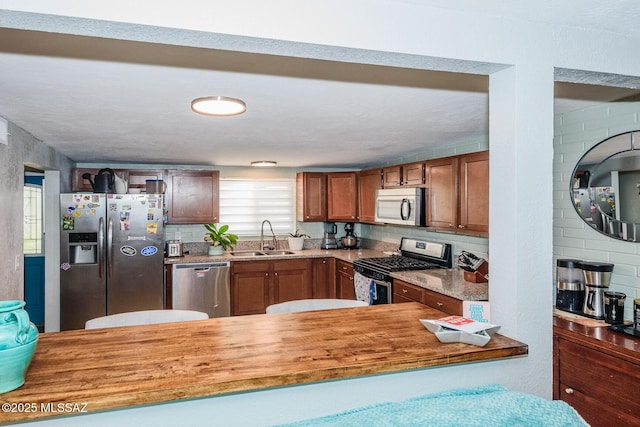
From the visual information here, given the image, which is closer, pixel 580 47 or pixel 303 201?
pixel 580 47

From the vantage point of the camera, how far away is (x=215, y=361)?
4.58ft

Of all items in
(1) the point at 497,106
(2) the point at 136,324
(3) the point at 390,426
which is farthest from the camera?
(2) the point at 136,324

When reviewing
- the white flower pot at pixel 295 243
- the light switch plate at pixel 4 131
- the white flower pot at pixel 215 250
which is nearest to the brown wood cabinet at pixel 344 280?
the white flower pot at pixel 295 243

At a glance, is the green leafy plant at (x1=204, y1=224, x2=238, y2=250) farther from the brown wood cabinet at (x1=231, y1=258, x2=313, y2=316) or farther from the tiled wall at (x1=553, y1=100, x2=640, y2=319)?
the tiled wall at (x1=553, y1=100, x2=640, y2=319)

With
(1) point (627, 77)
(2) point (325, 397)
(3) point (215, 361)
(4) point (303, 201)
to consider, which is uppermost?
(1) point (627, 77)

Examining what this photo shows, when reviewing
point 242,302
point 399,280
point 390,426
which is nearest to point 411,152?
point 399,280

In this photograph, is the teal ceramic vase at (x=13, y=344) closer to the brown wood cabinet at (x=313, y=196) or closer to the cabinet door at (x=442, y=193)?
the cabinet door at (x=442, y=193)

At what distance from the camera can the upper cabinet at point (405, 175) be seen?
411 cm

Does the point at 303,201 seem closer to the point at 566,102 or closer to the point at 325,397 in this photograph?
the point at 566,102

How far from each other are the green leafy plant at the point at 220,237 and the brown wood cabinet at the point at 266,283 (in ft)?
1.54

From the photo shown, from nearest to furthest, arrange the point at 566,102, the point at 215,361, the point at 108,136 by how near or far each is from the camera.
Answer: the point at 215,361 < the point at 566,102 < the point at 108,136

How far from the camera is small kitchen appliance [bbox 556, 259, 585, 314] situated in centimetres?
262

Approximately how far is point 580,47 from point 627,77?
0.28m

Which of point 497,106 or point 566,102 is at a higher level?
point 566,102
